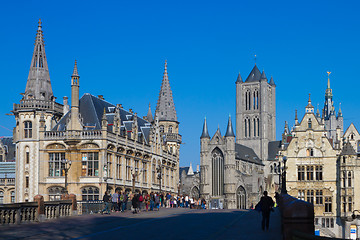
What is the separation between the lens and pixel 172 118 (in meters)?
97.8

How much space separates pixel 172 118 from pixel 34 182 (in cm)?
3897

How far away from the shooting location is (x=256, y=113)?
156625mm

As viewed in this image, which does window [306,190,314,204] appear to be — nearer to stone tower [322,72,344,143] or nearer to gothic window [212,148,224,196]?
gothic window [212,148,224,196]

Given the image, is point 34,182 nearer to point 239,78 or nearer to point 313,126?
point 313,126

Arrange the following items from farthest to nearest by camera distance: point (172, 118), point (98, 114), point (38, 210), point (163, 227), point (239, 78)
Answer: point (239, 78) → point (172, 118) → point (98, 114) → point (38, 210) → point (163, 227)

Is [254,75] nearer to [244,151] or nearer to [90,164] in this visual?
[244,151]

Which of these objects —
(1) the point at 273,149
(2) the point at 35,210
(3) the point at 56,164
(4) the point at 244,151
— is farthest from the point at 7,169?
(1) the point at 273,149

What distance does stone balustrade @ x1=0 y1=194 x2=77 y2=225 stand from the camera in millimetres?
26422

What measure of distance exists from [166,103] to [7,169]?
1151 inches

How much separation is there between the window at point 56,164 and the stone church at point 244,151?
66965mm

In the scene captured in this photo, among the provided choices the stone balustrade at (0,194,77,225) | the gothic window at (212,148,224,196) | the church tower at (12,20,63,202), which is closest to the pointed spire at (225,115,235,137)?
the gothic window at (212,148,224,196)

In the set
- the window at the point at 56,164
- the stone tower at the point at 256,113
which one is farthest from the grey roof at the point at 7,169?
the stone tower at the point at 256,113

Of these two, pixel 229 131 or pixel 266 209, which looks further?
pixel 229 131

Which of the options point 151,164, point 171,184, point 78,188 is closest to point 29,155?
point 78,188
